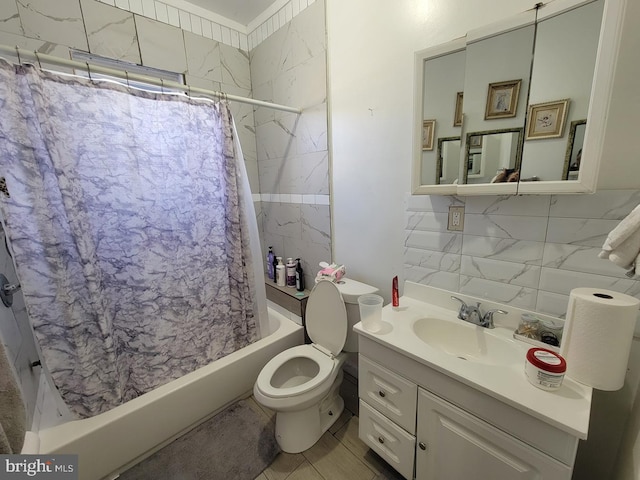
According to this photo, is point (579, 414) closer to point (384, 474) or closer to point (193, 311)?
point (384, 474)

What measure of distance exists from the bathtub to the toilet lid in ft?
1.24

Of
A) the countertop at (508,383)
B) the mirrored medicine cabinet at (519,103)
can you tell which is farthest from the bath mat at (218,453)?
the mirrored medicine cabinet at (519,103)

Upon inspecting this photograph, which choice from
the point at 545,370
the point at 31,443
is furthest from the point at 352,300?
the point at 31,443

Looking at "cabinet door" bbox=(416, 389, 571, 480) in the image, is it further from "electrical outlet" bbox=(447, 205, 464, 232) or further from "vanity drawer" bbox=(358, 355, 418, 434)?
"electrical outlet" bbox=(447, 205, 464, 232)

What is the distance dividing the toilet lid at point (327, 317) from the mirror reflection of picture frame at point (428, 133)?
0.88 meters

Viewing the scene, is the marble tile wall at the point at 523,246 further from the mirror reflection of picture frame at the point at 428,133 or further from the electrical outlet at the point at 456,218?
the mirror reflection of picture frame at the point at 428,133

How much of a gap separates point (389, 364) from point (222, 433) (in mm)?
1164

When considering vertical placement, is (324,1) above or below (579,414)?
above

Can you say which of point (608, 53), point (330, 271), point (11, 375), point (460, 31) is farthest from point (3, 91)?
point (608, 53)

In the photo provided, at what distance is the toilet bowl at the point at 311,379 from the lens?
53.1 inches

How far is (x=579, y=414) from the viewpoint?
28.6 inches

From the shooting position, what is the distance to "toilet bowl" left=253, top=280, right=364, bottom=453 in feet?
4.42

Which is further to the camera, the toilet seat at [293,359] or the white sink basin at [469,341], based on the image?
the toilet seat at [293,359]

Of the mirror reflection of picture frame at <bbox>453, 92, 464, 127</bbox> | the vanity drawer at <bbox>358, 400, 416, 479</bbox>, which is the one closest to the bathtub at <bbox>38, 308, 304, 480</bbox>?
the vanity drawer at <bbox>358, 400, 416, 479</bbox>
